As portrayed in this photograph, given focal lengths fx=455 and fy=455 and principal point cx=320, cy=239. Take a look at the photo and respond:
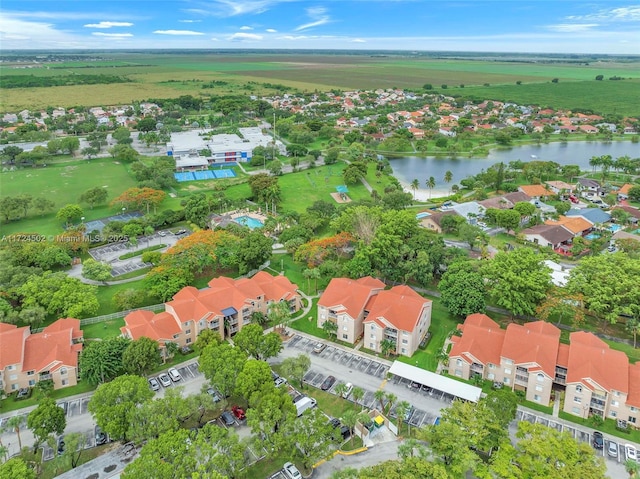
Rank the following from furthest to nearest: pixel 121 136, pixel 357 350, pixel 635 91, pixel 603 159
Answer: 1. pixel 635 91
2. pixel 121 136
3. pixel 603 159
4. pixel 357 350

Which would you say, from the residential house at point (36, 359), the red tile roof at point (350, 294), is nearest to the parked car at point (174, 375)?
the residential house at point (36, 359)

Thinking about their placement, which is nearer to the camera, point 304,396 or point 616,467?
point 616,467

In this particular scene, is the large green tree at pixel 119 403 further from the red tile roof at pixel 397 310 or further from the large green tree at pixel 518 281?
the large green tree at pixel 518 281

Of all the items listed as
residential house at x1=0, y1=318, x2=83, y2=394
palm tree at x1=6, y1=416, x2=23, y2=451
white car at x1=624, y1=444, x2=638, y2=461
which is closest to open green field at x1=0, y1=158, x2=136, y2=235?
residential house at x1=0, y1=318, x2=83, y2=394

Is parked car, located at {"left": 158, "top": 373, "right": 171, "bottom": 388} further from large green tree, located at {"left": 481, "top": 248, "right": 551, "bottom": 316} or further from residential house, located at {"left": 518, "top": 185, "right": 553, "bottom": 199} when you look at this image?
residential house, located at {"left": 518, "top": 185, "right": 553, "bottom": 199}

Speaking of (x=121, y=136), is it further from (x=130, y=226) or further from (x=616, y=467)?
(x=616, y=467)

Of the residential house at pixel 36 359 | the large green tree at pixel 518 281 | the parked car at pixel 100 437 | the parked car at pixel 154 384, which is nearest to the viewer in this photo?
the parked car at pixel 100 437

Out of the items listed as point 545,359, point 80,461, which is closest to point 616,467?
point 545,359
